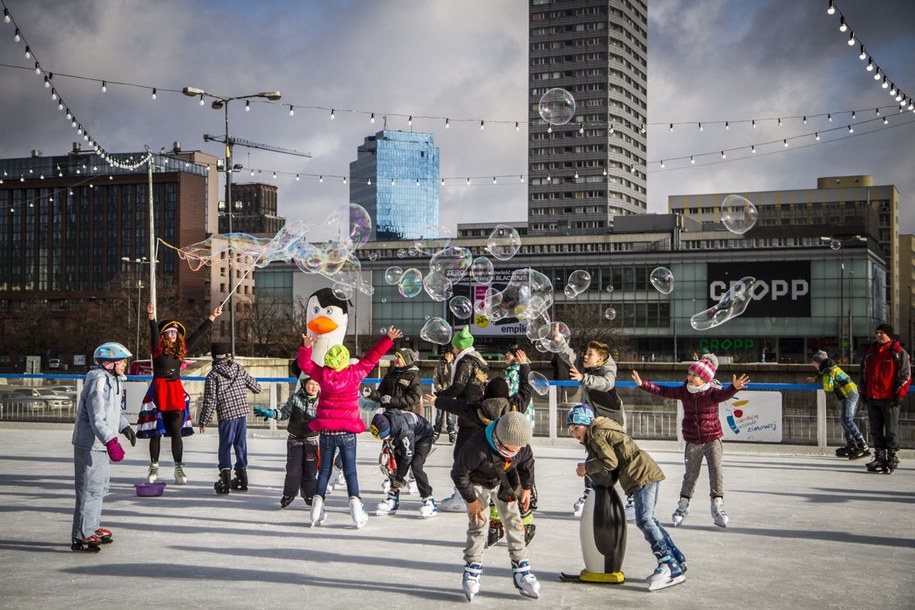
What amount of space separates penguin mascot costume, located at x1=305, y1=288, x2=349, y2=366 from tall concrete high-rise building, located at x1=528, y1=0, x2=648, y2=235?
134 metres

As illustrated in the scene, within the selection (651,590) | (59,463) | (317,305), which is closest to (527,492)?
(651,590)

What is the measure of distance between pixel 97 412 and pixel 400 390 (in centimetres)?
376

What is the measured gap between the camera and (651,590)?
708 cm

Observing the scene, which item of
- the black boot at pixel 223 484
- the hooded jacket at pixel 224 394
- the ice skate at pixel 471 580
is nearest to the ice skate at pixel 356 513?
the hooded jacket at pixel 224 394

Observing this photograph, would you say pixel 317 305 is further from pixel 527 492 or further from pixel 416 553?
pixel 527 492

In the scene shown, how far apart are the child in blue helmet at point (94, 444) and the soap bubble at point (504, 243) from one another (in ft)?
33.9

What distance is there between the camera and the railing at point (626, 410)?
1752 centimetres

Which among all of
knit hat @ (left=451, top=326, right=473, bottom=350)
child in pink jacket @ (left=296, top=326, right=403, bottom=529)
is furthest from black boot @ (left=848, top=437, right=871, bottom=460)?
child in pink jacket @ (left=296, top=326, right=403, bottom=529)

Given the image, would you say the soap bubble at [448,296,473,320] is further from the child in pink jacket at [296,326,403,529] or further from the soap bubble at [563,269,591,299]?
the child in pink jacket at [296,326,403,529]

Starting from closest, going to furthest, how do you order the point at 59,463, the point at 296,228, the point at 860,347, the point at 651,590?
the point at 651,590, the point at 59,463, the point at 296,228, the point at 860,347

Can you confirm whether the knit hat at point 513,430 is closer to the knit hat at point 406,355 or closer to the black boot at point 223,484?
the knit hat at point 406,355

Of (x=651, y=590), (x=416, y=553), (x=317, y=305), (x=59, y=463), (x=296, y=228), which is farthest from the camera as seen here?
(x=296, y=228)

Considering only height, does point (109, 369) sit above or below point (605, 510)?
above

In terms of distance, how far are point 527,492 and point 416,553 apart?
1.52 metres
